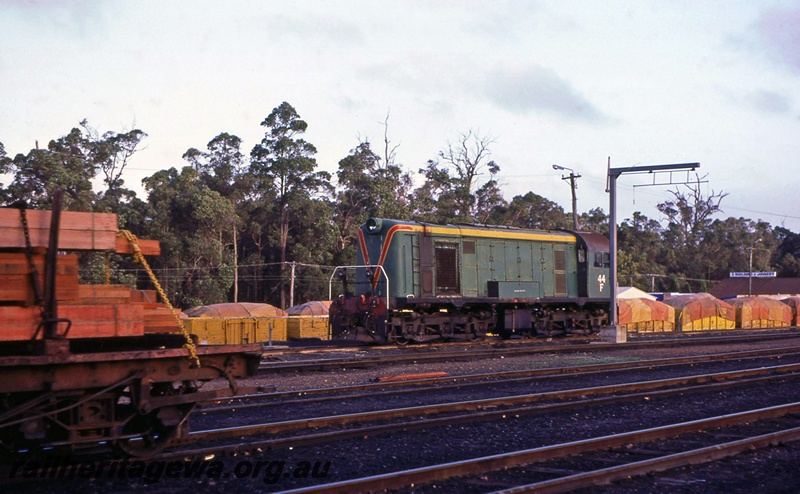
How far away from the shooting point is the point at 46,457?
19.5 ft

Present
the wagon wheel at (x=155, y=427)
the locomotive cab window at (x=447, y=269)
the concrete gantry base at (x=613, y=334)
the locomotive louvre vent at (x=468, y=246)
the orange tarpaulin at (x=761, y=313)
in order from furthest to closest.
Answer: the orange tarpaulin at (x=761, y=313) < the concrete gantry base at (x=613, y=334) < the locomotive louvre vent at (x=468, y=246) < the locomotive cab window at (x=447, y=269) < the wagon wheel at (x=155, y=427)

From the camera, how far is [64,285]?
17.2 ft

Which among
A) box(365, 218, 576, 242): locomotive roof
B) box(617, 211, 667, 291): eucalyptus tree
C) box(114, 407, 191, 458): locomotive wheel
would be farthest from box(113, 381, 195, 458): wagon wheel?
box(617, 211, 667, 291): eucalyptus tree

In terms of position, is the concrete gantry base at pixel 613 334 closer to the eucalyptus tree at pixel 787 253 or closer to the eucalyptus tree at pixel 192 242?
the eucalyptus tree at pixel 192 242

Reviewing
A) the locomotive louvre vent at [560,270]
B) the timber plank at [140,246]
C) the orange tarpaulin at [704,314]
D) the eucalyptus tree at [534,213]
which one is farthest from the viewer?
the eucalyptus tree at [534,213]

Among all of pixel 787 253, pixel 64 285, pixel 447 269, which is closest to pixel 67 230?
pixel 64 285

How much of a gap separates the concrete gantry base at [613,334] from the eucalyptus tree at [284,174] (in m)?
27.7

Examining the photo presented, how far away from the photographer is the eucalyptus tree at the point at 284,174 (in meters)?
47.2

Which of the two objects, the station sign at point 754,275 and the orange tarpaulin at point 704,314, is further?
the station sign at point 754,275

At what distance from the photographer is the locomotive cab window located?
773 inches

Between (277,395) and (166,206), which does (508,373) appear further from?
(166,206)

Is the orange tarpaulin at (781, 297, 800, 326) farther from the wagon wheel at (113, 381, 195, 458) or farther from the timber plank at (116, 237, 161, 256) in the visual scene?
the timber plank at (116, 237, 161, 256)

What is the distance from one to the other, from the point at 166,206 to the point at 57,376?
4010cm

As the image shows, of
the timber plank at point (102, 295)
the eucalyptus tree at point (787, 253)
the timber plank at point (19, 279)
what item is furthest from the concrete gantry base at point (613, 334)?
the eucalyptus tree at point (787, 253)
